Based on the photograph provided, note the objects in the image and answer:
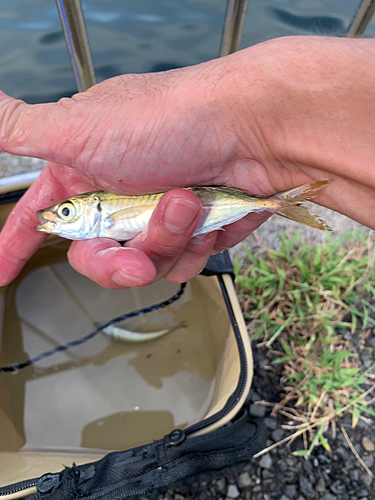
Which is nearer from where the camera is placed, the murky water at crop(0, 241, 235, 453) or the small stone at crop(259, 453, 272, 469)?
the small stone at crop(259, 453, 272, 469)

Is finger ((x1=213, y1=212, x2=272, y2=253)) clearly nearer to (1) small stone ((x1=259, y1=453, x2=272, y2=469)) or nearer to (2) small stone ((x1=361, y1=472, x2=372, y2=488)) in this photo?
(1) small stone ((x1=259, y1=453, x2=272, y2=469))

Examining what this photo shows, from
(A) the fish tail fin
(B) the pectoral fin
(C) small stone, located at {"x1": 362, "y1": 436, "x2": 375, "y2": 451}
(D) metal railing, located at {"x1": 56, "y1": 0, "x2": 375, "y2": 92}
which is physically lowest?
(C) small stone, located at {"x1": 362, "y1": 436, "x2": 375, "y2": 451}

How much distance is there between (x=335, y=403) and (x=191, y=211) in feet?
5.80

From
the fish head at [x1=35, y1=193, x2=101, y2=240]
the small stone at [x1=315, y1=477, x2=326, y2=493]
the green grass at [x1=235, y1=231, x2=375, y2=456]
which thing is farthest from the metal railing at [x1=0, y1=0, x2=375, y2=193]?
the small stone at [x1=315, y1=477, x2=326, y2=493]

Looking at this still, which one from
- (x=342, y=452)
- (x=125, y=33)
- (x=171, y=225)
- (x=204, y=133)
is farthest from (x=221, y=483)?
(x=125, y=33)

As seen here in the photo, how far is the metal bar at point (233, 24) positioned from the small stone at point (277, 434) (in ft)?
10.4

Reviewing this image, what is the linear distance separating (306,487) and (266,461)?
26 cm

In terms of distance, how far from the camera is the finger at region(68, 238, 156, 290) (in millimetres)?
1451

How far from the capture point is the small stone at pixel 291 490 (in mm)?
2002

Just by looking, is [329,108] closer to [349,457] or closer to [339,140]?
[339,140]

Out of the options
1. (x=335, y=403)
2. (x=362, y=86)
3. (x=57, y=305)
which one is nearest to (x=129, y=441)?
(x=57, y=305)

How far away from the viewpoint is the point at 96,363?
8.41 ft

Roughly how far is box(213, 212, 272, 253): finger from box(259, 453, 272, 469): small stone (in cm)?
138

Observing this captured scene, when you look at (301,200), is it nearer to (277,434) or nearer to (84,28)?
(277,434)
